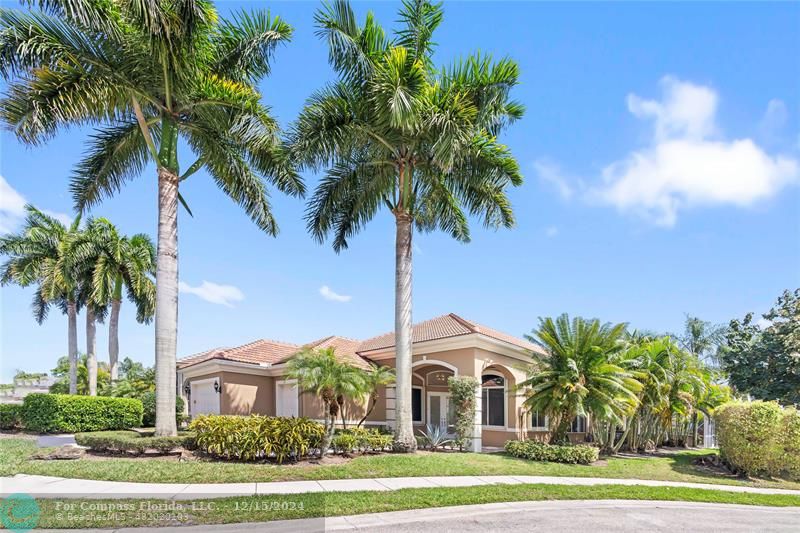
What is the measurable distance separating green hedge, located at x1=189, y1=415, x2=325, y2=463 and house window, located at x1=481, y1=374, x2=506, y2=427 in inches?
353

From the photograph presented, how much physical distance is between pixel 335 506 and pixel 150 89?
1264 centimetres

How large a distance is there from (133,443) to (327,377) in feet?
17.0

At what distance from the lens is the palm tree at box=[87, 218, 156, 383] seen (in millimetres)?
26562

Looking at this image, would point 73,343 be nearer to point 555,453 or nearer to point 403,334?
point 403,334

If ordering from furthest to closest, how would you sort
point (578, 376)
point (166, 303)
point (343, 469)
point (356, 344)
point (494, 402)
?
point (356, 344) < point (494, 402) < point (578, 376) < point (166, 303) < point (343, 469)

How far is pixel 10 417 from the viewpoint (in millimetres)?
21344

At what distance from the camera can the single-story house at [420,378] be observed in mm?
18338

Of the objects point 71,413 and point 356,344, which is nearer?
point 71,413

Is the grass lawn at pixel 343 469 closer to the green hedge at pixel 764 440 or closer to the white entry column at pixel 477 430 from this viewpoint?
the green hedge at pixel 764 440

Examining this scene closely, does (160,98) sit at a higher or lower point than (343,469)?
higher

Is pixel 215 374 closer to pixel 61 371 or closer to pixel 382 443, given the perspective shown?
pixel 382 443

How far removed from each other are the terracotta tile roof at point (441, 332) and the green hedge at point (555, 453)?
406 centimetres

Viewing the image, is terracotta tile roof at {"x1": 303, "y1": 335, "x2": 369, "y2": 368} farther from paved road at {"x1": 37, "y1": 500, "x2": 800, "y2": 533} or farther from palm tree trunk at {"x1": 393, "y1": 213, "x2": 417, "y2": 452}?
paved road at {"x1": 37, "y1": 500, "x2": 800, "y2": 533}

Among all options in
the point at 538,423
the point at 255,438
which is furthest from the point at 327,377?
the point at 538,423
